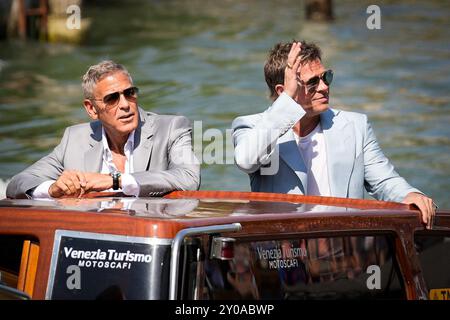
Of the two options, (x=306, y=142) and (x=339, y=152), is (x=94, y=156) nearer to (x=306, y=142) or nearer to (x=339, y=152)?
(x=306, y=142)

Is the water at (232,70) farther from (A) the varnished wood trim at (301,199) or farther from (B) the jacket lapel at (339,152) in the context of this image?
(A) the varnished wood trim at (301,199)

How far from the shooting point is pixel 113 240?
323 centimetres

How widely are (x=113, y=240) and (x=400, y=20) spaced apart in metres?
17.9

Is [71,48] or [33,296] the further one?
[71,48]

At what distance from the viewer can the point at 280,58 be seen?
16.1 feet

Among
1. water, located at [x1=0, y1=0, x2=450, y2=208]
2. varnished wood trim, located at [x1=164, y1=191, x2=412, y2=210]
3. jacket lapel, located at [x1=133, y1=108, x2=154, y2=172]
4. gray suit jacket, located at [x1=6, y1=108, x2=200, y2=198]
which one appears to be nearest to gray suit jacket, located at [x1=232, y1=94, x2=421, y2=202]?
gray suit jacket, located at [x1=6, y1=108, x2=200, y2=198]

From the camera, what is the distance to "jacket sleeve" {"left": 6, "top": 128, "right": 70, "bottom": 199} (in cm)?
470

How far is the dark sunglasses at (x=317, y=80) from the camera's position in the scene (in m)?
4.75

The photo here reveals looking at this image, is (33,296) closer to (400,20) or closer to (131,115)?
(131,115)

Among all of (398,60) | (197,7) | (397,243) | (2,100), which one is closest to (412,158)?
(398,60)

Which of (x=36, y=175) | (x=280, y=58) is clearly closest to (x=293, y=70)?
(x=280, y=58)

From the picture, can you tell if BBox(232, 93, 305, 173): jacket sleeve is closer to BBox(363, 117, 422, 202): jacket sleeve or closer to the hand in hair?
the hand in hair

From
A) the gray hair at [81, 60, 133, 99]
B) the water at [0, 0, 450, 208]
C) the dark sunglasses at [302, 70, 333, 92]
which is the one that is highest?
the gray hair at [81, 60, 133, 99]

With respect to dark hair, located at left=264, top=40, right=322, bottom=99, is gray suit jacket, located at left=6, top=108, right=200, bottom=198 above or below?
below
